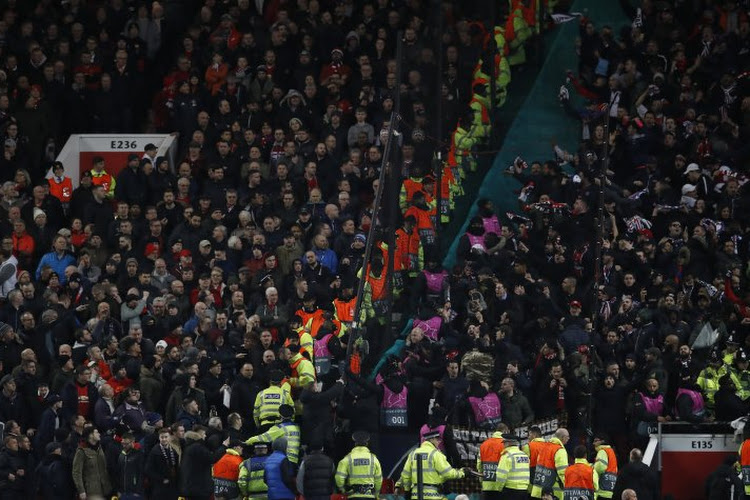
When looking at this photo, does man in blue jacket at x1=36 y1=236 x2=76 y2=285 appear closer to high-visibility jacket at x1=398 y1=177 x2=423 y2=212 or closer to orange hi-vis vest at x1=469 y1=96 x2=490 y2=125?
high-visibility jacket at x1=398 y1=177 x2=423 y2=212

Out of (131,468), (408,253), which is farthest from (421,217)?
(131,468)

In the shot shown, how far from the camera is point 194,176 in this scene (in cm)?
2964

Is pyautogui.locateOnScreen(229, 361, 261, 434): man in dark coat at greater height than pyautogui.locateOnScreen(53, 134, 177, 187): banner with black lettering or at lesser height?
lesser

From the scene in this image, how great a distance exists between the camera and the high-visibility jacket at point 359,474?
22297mm

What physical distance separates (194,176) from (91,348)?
498 cm

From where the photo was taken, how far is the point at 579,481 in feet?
73.4

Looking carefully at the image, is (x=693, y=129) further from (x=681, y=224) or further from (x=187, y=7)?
(x=187, y=7)

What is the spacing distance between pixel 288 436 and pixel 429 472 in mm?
1987

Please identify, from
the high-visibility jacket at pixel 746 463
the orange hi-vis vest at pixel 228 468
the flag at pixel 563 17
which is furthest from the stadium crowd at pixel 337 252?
the high-visibility jacket at pixel 746 463

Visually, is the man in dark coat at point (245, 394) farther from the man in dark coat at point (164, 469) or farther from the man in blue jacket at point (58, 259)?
the man in blue jacket at point (58, 259)

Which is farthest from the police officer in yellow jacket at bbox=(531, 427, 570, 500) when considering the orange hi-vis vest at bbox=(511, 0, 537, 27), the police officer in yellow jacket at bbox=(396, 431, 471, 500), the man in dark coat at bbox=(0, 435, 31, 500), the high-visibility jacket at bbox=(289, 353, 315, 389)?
the orange hi-vis vest at bbox=(511, 0, 537, 27)

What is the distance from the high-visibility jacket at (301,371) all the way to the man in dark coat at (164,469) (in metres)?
1.69

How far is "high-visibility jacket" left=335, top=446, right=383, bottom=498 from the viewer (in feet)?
73.2

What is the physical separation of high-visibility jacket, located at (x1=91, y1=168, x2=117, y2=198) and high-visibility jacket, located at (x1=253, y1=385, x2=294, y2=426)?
7.45 metres
